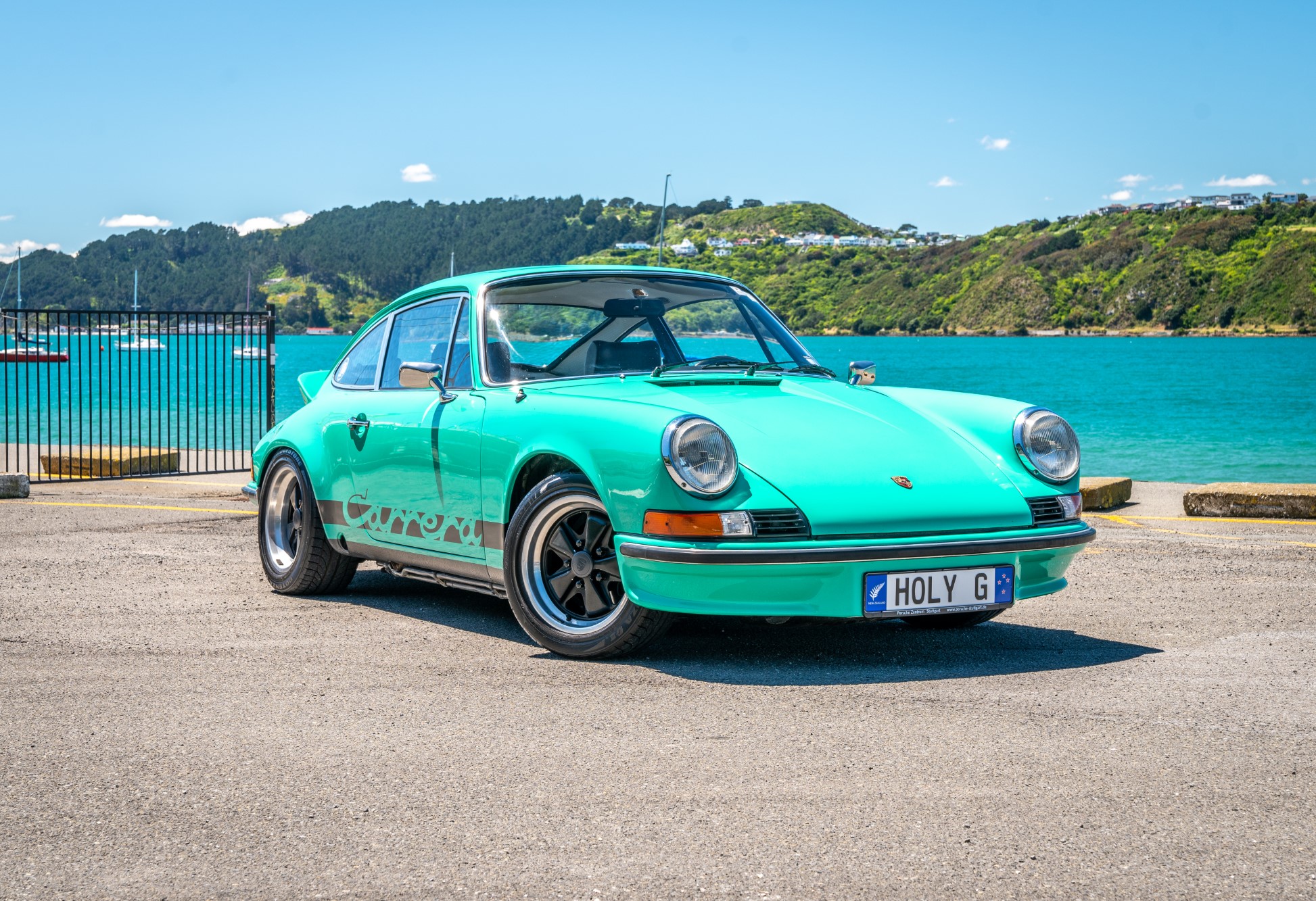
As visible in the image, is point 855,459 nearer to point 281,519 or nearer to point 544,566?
point 544,566

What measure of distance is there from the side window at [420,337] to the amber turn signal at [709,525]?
1.90 meters

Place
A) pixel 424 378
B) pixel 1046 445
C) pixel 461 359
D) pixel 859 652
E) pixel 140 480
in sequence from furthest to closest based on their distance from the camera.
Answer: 1. pixel 140 480
2. pixel 461 359
3. pixel 424 378
4. pixel 1046 445
5. pixel 859 652

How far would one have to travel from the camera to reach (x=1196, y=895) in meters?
2.83

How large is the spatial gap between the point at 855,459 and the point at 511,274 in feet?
6.77

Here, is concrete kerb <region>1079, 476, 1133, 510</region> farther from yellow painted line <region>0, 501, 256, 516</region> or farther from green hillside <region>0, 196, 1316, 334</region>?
green hillside <region>0, 196, 1316, 334</region>

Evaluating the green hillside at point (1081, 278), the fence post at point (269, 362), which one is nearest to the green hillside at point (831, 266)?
the green hillside at point (1081, 278)

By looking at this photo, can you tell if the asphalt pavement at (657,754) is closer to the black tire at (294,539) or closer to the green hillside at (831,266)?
the black tire at (294,539)

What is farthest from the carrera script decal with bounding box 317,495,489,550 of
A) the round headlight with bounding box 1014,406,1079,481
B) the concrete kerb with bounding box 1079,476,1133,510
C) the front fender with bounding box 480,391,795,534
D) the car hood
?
the concrete kerb with bounding box 1079,476,1133,510

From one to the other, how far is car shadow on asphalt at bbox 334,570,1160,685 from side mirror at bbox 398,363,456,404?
107 centimetres

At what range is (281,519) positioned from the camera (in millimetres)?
7348

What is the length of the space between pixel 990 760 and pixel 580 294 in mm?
3248

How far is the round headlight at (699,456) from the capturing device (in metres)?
4.86

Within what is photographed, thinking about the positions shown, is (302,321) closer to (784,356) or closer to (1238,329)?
(1238,329)

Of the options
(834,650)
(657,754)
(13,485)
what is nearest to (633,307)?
(834,650)
